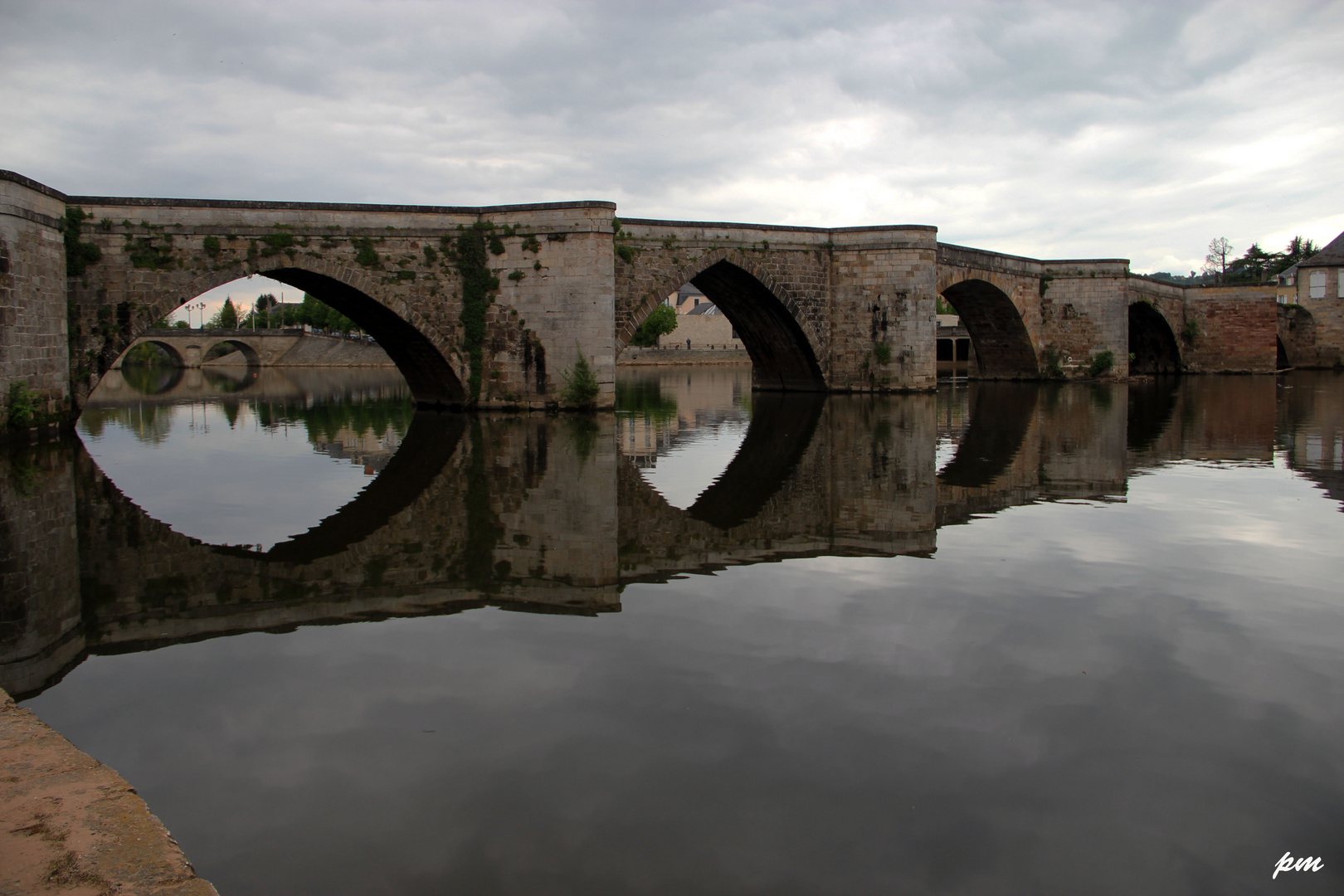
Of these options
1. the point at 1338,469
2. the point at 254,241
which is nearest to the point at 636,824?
the point at 1338,469

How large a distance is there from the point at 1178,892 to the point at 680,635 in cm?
277

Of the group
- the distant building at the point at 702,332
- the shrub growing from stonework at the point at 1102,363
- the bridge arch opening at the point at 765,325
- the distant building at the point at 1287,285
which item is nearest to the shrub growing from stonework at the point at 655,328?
the distant building at the point at 702,332

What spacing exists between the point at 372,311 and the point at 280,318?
90714 mm

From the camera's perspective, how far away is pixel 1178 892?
114 inches

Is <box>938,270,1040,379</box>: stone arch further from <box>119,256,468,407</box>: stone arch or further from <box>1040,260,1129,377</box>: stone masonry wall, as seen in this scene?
<box>119,256,468,407</box>: stone arch

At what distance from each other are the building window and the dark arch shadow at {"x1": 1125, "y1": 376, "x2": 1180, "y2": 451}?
17.8 metres

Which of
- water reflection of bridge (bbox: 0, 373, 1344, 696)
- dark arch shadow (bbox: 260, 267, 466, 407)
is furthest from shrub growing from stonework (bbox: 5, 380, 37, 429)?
dark arch shadow (bbox: 260, 267, 466, 407)

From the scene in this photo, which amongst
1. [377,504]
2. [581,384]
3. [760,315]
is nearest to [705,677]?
[377,504]

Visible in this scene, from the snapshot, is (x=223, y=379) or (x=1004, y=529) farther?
(x=223, y=379)

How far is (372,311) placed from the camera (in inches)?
792

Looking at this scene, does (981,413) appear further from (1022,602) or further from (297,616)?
(297,616)

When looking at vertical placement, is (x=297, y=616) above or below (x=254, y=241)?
below

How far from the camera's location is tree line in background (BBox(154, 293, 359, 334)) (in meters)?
80.0

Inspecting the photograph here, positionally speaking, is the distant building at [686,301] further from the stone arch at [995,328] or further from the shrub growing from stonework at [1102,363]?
the shrub growing from stonework at [1102,363]
